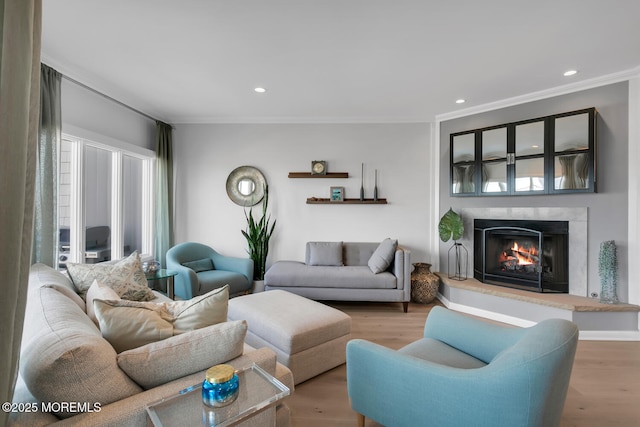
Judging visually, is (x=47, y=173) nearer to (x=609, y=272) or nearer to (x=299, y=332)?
(x=299, y=332)

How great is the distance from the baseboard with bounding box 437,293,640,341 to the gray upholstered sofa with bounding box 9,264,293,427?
2.89 m

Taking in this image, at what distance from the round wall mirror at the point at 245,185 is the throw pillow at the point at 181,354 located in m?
3.25

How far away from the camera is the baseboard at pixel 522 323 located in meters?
2.75

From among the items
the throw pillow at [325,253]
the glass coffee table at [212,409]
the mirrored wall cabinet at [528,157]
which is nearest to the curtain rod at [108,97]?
the throw pillow at [325,253]

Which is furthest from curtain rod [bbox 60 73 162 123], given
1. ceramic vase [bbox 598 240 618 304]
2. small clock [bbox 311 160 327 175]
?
ceramic vase [bbox 598 240 618 304]

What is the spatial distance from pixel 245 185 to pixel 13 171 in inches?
137

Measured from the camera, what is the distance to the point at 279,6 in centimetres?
187

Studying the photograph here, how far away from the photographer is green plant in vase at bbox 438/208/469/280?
3.64 m

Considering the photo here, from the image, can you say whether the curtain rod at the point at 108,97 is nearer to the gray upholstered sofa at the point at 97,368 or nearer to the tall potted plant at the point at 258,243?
the tall potted plant at the point at 258,243

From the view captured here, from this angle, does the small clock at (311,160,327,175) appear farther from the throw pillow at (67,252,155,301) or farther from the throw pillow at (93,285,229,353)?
the throw pillow at (93,285,229,353)

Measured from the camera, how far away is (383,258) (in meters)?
3.59

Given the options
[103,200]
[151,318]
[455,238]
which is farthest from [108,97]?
[455,238]

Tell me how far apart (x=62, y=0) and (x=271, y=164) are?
2.74 m

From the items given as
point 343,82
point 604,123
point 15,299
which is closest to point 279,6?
point 343,82
